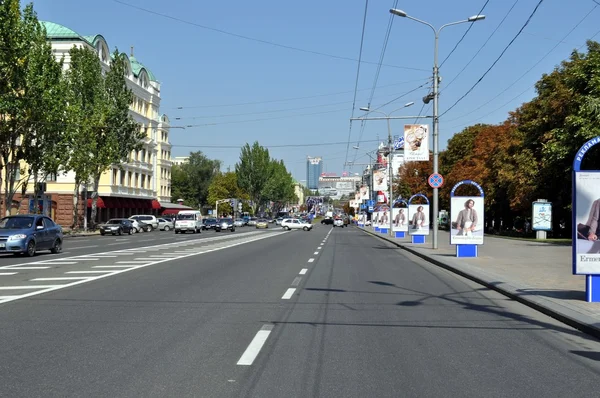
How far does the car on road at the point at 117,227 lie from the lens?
54.8m

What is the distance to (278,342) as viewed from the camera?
7.61m

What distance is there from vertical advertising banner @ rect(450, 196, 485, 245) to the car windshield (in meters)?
15.8

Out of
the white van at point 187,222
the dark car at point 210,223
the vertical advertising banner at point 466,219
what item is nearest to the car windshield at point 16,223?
the vertical advertising banner at point 466,219

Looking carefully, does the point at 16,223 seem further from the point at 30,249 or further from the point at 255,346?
the point at 255,346

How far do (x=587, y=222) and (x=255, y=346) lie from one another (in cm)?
660

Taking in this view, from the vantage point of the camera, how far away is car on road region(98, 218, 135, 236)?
54.8 metres

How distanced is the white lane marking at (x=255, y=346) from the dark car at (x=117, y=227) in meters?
49.0

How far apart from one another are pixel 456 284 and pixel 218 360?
381 inches

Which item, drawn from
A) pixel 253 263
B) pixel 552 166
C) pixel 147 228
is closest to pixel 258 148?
pixel 147 228

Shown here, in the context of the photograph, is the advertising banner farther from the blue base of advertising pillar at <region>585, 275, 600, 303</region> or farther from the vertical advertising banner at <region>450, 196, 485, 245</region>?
the blue base of advertising pillar at <region>585, 275, 600, 303</region>

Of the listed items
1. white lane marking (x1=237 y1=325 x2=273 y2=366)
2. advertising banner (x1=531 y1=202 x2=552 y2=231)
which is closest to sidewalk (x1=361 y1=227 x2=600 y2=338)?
white lane marking (x1=237 y1=325 x2=273 y2=366)

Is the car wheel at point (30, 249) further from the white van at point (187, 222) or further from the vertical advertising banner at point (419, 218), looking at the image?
the white van at point (187, 222)

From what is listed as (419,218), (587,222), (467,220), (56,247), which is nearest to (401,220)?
(419,218)

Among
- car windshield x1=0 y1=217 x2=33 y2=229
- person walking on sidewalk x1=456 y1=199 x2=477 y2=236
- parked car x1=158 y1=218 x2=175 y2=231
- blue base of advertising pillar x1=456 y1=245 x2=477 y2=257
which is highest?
person walking on sidewalk x1=456 y1=199 x2=477 y2=236
